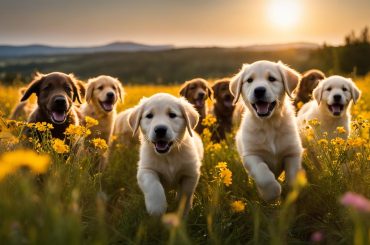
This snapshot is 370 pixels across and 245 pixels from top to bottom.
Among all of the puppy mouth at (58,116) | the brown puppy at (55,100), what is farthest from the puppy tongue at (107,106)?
the puppy mouth at (58,116)

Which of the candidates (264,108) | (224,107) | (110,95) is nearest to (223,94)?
(224,107)

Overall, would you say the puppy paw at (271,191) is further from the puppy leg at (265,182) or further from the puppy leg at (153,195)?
the puppy leg at (153,195)

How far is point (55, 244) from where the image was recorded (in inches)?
71.6

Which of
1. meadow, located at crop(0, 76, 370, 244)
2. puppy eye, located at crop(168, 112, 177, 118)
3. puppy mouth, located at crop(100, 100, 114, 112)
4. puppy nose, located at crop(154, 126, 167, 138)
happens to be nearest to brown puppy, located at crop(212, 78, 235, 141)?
puppy mouth, located at crop(100, 100, 114, 112)

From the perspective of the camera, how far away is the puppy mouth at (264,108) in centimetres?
485

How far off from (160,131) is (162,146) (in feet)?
0.64

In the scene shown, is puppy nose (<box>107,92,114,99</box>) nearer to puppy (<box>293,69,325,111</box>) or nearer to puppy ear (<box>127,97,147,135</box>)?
puppy ear (<box>127,97,147,135</box>)

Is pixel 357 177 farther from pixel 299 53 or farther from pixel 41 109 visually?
pixel 299 53

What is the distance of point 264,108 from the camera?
4.86 meters

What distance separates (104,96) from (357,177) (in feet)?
15.5

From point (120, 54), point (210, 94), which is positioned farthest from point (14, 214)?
point (120, 54)

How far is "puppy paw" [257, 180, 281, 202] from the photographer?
432cm

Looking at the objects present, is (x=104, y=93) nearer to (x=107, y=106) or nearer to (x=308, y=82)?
(x=107, y=106)

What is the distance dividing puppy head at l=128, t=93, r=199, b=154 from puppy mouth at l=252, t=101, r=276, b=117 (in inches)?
25.0
